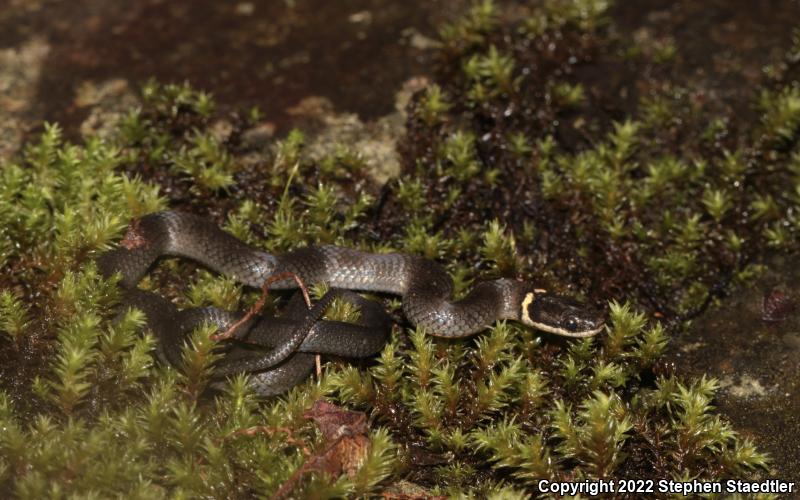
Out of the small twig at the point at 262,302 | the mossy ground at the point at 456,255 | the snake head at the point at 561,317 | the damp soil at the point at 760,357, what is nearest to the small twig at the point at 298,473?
the mossy ground at the point at 456,255

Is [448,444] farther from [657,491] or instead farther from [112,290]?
[112,290]

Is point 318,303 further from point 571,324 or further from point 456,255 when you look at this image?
point 571,324

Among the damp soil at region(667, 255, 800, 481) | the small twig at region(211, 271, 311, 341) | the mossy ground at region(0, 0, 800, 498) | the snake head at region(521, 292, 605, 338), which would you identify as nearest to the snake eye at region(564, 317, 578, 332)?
the snake head at region(521, 292, 605, 338)

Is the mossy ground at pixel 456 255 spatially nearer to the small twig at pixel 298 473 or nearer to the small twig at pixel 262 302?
the small twig at pixel 298 473

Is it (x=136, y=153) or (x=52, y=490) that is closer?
(x=52, y=490)

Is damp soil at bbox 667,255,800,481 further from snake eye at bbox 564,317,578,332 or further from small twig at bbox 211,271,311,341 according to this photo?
small twig at bbox 211,271,311,341

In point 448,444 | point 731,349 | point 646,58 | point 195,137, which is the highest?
point 195,137

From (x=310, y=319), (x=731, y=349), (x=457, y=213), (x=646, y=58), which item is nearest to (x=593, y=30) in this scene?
(x=646, y=58)
